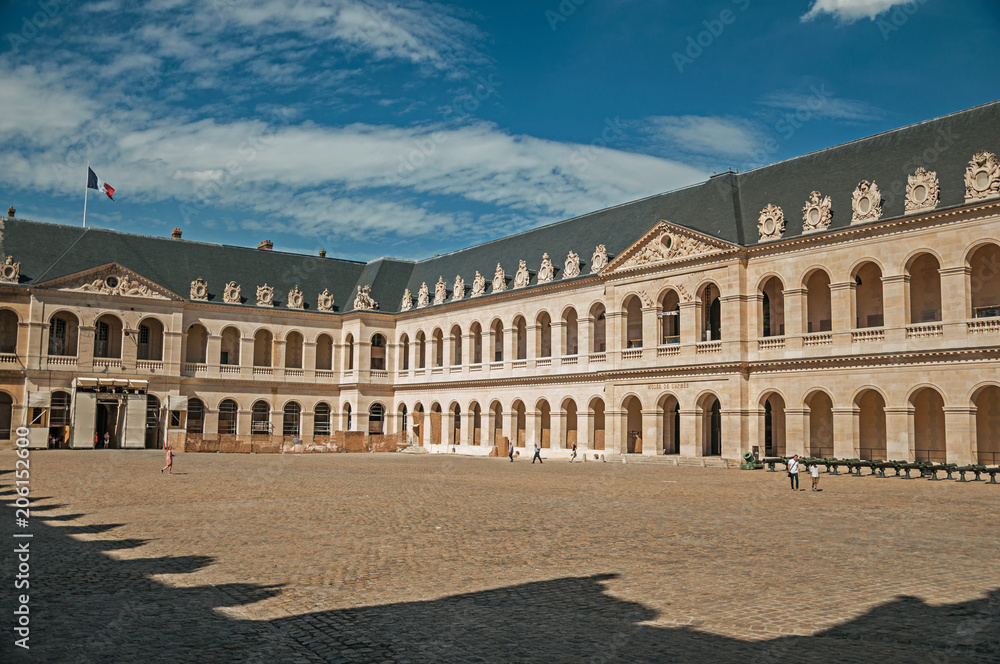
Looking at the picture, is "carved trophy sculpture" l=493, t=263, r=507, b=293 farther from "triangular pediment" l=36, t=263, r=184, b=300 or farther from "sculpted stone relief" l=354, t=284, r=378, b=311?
"triangular pediment" l=36, t=263, r=184, b=300

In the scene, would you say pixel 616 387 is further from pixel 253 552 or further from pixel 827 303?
pixel 253 552

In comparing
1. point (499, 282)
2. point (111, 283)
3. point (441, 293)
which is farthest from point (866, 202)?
point (111, 283)

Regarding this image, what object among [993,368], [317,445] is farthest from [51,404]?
[993,368]

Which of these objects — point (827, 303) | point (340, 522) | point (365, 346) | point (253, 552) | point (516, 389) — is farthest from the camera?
point (365, 346)

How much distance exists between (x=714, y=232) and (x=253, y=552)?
38495 mm

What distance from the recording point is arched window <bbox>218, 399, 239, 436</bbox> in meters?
68.6

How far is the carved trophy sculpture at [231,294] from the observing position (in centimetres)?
6912

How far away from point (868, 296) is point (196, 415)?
50.5m

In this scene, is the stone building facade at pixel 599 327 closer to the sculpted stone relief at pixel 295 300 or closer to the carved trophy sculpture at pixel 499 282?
the carved trophy sculpture at pixel 499 282

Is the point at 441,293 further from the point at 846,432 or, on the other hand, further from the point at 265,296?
the point at 846,432

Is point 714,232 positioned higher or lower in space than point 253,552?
higher

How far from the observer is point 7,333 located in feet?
203

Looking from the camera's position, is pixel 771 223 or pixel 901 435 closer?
pixel 901 435

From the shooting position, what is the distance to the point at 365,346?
236ft
